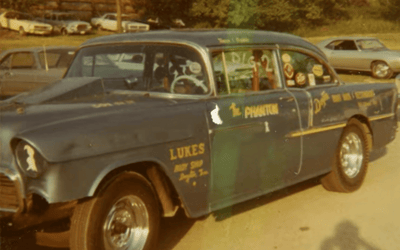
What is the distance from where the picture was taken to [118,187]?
3971 millimetres

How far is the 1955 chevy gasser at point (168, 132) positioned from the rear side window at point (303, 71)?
2 centimetres

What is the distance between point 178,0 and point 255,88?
125ft

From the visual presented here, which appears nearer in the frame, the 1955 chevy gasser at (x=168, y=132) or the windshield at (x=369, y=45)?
the 1955 chevy gasser at (x=168, y=132)

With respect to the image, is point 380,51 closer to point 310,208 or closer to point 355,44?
point 355,44

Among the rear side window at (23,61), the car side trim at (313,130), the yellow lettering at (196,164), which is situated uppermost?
the rear side window at (23,61)

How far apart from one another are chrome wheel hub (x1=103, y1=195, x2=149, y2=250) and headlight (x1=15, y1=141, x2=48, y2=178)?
2.13ft

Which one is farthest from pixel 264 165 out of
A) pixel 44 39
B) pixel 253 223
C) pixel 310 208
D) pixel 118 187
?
pixel 44 39

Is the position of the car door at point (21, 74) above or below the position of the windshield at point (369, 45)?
above

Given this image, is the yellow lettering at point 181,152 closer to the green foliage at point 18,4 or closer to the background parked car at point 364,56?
the background parked car at point 364,56

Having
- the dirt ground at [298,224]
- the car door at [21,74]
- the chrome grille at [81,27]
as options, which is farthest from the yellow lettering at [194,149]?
the chrome grille at [81,27]

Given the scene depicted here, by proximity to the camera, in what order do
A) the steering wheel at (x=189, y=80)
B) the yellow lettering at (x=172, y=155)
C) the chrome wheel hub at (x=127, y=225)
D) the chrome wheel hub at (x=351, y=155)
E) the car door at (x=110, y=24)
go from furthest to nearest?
the car door at (x=110, y=24) < the chrome wheel hub at (x=351, y=155) < the steering wheel at (x=189, y=80) < the yellow lettering at (x=172, y=155) < the chrome wheel hub at (x=127, y=225)

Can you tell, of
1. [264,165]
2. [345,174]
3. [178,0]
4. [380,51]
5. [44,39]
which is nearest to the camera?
[264,165]

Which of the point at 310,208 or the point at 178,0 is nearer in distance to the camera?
the point at 310,208

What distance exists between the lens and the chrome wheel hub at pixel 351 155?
21.1ft
